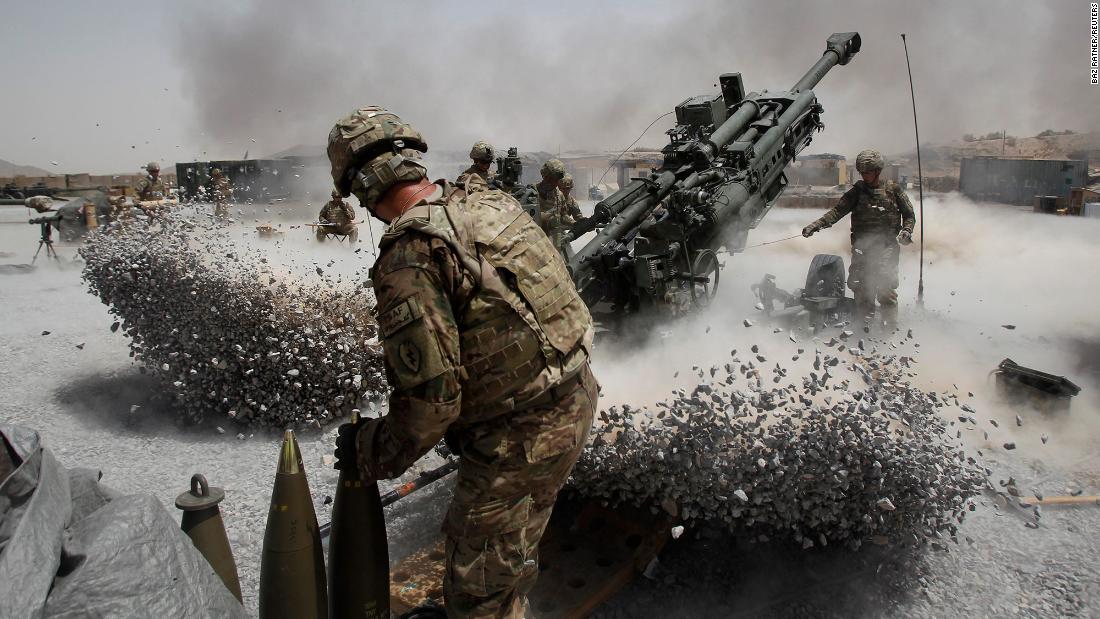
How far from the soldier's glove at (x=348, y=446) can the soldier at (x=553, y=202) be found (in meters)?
6.30

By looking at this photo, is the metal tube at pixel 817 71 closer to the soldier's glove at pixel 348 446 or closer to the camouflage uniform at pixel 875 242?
the camouflage uniform at pixel 875 242

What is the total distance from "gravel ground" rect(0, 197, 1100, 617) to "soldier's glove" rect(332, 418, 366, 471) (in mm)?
1400

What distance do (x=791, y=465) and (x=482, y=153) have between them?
17.6ft

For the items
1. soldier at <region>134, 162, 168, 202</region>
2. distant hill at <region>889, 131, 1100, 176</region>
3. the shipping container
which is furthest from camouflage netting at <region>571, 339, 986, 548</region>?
distant hill at <region>889, 131, 1100, 176</region>

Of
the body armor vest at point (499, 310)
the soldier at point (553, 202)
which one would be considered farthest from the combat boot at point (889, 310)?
the body armor vest at point (499, 310)

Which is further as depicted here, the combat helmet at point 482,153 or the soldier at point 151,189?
the soldier at point 151,189

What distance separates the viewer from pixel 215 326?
199 inches

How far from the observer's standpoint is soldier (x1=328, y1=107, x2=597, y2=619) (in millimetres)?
2145

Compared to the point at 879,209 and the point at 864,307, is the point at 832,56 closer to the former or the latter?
the point at 879,209

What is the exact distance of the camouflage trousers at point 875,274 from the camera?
649cm

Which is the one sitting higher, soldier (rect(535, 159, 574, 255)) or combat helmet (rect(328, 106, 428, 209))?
combat helmet (rect(328, 106, 428, 209))

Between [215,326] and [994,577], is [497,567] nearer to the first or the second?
[994,577]

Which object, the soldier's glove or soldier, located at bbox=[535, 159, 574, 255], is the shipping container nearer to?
soldier, located at bbox=[535, 159, 574, 255]

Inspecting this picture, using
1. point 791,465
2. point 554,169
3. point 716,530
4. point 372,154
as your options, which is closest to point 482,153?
point 554,169
